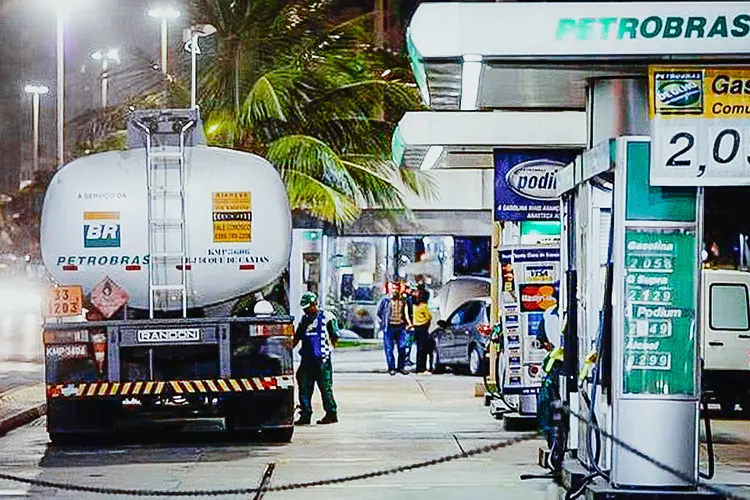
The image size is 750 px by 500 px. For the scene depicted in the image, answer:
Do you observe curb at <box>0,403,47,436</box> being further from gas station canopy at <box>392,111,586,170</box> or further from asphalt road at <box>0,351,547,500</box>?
gas station canopy at <box>392,111,586,170</box>

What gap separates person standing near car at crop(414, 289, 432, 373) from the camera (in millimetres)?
29562

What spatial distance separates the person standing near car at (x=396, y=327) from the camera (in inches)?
1143

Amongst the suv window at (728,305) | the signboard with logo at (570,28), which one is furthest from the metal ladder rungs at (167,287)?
the suv window at (728,305)

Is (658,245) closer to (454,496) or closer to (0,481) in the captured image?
(454,496)

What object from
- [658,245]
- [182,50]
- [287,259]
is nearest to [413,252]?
[182,50]

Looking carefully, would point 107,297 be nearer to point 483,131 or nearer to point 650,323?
point 483,131

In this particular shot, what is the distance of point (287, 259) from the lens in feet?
57.4

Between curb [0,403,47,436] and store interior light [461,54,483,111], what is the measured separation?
802cm

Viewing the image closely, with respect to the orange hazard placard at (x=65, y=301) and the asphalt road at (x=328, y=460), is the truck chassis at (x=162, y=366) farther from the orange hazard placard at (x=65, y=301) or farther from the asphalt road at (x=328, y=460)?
the asphalt road at (x=328, y=460)

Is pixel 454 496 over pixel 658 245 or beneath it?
beneath

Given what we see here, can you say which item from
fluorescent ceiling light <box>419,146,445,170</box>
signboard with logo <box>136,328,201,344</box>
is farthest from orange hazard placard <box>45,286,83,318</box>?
fluorescent ceiling light <box>419,146,445,170</box>

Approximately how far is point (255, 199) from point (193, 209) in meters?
0.70

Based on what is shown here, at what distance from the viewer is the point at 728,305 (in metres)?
21.6

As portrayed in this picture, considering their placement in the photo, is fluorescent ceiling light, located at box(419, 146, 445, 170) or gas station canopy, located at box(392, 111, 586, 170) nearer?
gas station canopy, located at box(392, 111, 586, 170)
